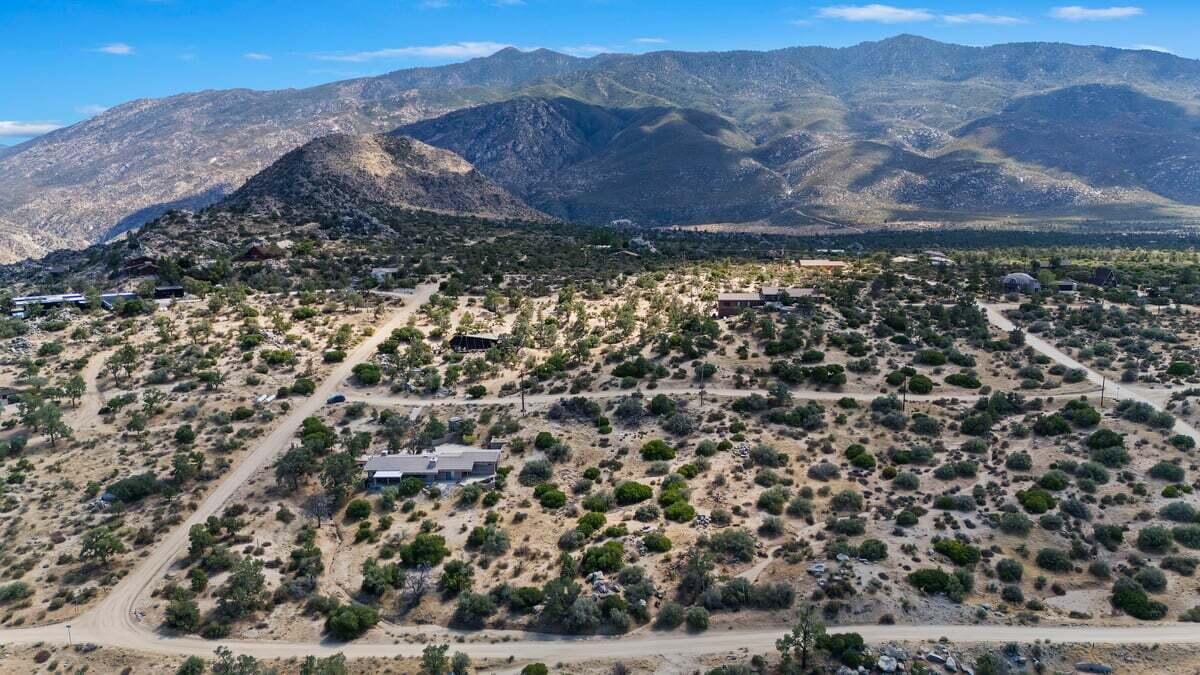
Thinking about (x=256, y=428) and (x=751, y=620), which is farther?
(x=256, y=428)

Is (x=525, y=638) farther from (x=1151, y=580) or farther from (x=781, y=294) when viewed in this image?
(x=781, y=294)

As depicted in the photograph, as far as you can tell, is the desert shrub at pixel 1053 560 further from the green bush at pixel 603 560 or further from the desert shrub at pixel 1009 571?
the green bush at pixel 603 560

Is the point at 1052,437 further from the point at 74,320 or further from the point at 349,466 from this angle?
the point at 74,320

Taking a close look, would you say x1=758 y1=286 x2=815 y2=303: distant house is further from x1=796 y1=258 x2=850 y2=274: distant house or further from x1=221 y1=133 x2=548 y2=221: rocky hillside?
x1=221 y1=133 x2=548 y2=221: rocky hillside

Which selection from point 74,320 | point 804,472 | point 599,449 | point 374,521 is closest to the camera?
point 374,521

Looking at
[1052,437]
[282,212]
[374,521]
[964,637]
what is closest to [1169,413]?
[1052,437]
